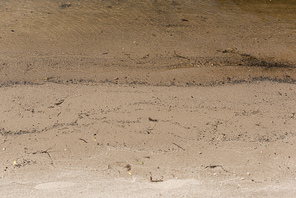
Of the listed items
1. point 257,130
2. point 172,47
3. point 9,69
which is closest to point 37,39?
point 9,69

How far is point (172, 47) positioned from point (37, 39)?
270cm

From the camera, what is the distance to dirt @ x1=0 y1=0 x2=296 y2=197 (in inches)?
109

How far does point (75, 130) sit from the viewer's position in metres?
3.32

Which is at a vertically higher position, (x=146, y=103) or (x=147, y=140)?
(x=146, y=103)

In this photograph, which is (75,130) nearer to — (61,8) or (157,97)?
(157,97)

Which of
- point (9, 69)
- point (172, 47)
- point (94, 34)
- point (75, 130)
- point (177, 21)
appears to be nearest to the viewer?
point (75, 130)

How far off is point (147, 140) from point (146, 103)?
69 centimetres

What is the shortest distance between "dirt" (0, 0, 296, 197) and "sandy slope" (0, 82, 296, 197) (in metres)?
0.01

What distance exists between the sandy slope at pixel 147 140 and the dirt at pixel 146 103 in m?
0.01

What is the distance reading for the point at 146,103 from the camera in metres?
3.73

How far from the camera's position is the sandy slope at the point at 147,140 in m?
2.70

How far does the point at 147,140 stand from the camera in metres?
3.21

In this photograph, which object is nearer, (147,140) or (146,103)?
(147,140)

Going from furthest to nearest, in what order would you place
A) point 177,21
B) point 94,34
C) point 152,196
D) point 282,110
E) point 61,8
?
1. point 61,8
2. point 177,21
3. point 94,34
4. point 282,110
5. point 152,196
